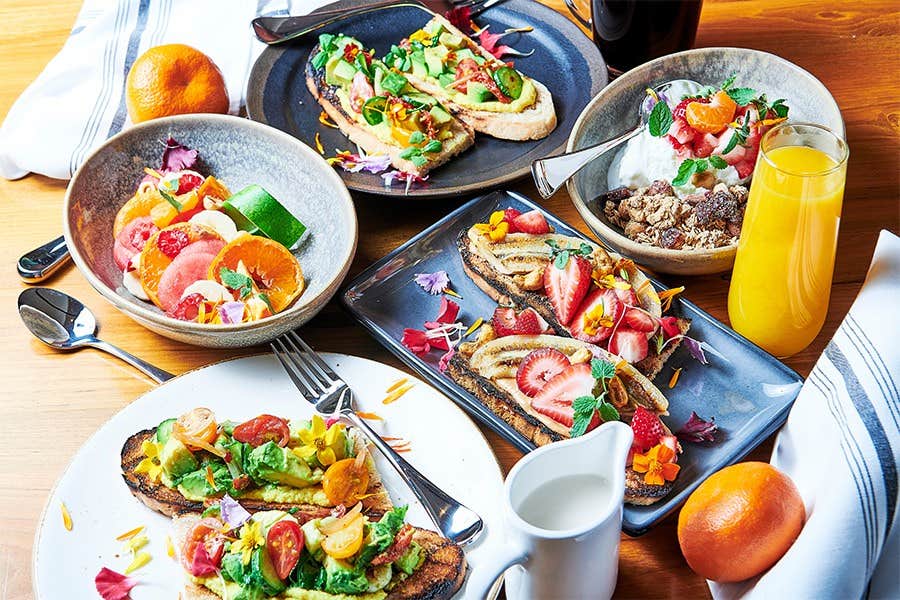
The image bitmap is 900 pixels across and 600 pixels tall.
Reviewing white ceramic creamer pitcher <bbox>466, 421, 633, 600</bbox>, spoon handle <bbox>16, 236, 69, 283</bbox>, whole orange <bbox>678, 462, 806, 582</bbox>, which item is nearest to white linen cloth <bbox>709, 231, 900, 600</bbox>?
whole orange <bbox>678, 462, 806, 582</bbox>

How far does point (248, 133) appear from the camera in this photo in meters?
1.92

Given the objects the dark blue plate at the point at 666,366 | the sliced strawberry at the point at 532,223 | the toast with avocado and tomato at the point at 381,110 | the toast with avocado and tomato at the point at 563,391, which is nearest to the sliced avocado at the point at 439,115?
the toast with avocado and tomato at the point at 381,110

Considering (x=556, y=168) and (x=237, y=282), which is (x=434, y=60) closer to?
(x=556, y=168)

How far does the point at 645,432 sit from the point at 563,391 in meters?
0.14

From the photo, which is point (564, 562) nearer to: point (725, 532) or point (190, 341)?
point (725, 532)

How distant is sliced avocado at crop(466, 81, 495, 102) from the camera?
2.06m

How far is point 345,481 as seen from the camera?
137 centimetres

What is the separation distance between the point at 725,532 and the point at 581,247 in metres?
0.63

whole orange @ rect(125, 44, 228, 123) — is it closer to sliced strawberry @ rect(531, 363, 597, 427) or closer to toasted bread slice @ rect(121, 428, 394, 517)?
toasted bread slice @ rect(121, 428, 394, 517)

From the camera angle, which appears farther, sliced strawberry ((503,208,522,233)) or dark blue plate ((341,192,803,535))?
sliced strawberry ((503,208,522,233))

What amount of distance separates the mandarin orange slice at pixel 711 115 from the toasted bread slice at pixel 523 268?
0.32m

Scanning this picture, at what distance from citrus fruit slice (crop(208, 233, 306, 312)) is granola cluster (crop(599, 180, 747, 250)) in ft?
1.99

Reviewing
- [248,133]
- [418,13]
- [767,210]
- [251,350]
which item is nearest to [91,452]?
[251,350]

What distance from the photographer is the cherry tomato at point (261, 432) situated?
1.42 metres
